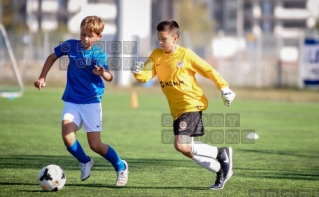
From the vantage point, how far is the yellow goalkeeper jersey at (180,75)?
8.16m

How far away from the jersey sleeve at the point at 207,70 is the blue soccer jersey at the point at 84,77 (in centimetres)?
102

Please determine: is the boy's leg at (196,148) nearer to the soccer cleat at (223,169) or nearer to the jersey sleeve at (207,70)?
the soccer cleat at (223,169)

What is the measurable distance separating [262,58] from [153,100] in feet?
31.4

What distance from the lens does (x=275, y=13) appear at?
85625 mm

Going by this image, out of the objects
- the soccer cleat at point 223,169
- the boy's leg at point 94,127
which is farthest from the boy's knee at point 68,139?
the soccer cleat at point 223,169

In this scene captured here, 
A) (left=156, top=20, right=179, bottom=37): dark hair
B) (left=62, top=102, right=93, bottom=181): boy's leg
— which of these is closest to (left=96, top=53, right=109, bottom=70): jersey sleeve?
(left=62, top=102, right=93, bottom=181): boy's leg

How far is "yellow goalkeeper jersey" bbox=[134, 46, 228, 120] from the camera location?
8.16 meters

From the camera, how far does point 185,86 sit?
26.9 ft

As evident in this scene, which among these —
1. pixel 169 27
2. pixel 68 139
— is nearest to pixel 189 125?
pixel 169 27

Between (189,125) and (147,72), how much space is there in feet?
2.61

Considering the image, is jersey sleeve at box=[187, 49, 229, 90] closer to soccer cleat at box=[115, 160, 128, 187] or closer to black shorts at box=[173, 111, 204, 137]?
black shorts at box=[173, 111, 204, 137]

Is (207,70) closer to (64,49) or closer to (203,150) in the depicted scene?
(203,150)

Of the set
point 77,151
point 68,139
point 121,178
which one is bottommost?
point 121,178

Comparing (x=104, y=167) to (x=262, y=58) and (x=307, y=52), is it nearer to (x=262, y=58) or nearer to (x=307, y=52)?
(x=307, y=52)
